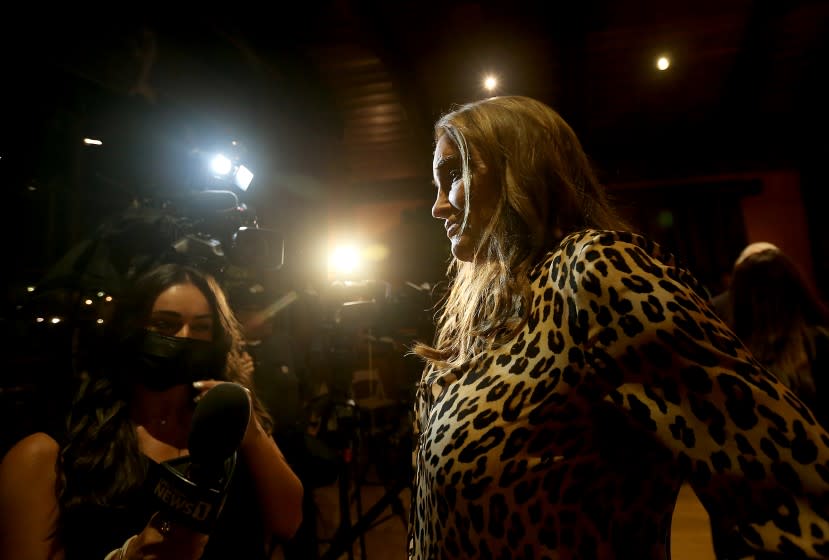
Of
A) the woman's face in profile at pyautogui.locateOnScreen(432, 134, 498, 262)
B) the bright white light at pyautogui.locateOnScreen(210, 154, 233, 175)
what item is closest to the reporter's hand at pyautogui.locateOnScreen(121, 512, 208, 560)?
the woman's face in profile at pyautogui.locateOnScreen(432, 134, 498, 262)

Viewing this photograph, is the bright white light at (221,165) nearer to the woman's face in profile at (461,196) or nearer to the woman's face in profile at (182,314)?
the woman's face in profile at (182,314)

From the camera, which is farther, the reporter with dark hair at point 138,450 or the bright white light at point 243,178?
the bright white light at point 243,178

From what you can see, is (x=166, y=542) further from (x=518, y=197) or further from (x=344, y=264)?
(x=344, y=264)

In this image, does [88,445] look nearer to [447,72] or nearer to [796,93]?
[447,72]

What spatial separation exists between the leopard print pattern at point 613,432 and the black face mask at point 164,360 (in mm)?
800

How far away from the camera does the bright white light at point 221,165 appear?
98.7 inches

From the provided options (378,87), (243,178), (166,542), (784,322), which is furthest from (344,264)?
(166,542)

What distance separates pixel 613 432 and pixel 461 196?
54 cm

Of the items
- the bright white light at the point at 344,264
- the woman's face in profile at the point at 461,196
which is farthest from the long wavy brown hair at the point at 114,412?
the bright white light at the point at 344,264

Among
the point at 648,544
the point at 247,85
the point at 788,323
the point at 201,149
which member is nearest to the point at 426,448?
the point at 648,544

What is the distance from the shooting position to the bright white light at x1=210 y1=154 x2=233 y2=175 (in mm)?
2508

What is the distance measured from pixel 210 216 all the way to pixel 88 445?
3.59 feet

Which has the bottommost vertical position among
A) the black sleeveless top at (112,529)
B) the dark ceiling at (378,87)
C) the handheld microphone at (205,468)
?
the black sleeveless top at (112,529)

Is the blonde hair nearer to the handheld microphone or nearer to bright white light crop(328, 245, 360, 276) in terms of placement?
the handheld microphone
